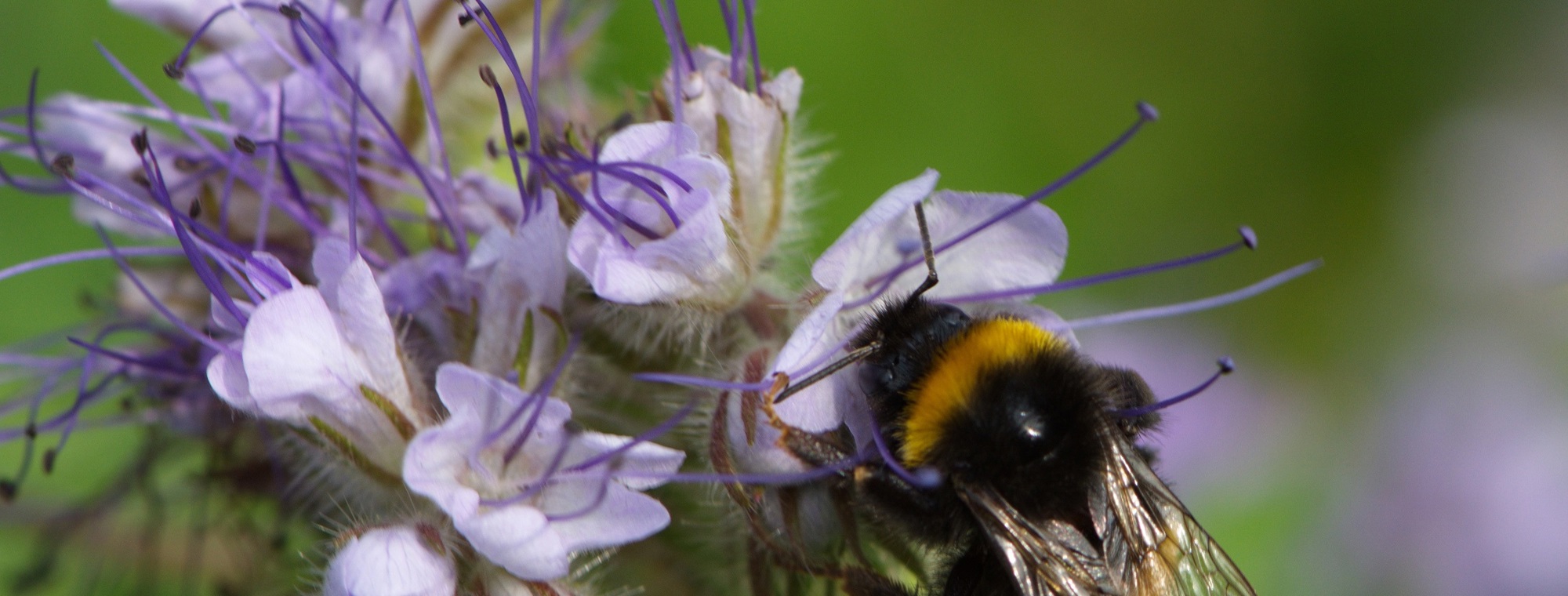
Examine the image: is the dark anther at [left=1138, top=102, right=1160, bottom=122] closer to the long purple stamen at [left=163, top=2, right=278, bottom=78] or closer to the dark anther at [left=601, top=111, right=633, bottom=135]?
the dark anther at [left=601, top=111, right=633, bottom=135]

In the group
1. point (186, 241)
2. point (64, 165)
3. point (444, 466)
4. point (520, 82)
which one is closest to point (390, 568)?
point (444, 466)

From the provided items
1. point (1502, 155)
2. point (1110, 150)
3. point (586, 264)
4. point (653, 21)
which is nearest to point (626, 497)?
point (586, 264)

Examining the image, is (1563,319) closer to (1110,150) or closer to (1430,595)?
(1430,595)

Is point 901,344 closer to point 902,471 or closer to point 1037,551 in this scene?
point 902,471

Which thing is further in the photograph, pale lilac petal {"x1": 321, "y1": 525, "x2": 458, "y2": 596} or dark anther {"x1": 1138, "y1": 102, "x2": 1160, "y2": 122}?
dark anther {"x1": 1138, "y1": 102, "x2": 1160, "y2": 122}

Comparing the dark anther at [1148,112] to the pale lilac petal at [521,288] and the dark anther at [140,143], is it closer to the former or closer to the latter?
the pale lilac petal at [521,288]

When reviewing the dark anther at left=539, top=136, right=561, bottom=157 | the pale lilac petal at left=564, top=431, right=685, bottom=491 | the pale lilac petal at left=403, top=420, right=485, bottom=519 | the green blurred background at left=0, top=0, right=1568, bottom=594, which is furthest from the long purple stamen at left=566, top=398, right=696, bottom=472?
the green blurred background at left=0, top=0, right=1568, bottom=594
